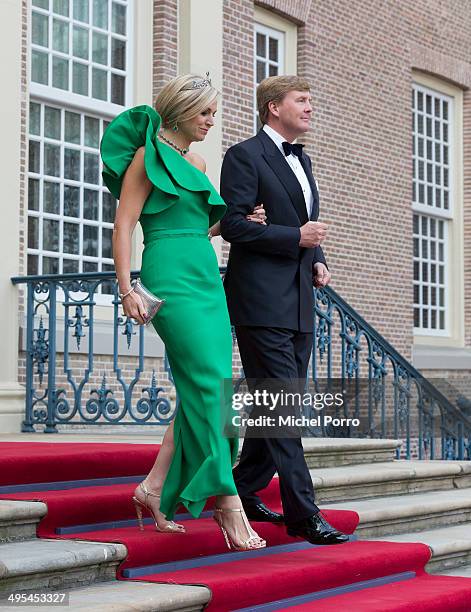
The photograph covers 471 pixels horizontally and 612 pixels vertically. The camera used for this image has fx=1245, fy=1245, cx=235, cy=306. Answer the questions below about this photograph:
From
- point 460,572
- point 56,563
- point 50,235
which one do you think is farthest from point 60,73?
point 56,563

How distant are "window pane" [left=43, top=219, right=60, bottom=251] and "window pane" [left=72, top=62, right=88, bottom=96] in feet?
3.78

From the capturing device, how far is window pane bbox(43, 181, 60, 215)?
394 inches

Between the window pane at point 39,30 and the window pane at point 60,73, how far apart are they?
0.56ft

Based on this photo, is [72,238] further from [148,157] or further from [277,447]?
[277,447]

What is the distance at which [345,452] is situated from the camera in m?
7.73

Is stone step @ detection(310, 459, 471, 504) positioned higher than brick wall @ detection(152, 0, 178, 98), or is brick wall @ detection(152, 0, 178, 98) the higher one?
brick wall @ detection(152, 0, 178, 98)

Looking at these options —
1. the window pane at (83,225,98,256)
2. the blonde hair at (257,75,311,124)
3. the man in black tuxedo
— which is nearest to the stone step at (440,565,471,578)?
the man in black tuxedo

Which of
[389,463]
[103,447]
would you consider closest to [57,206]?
[389,463]

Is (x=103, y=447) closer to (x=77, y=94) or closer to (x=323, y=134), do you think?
(x=77, y=94)

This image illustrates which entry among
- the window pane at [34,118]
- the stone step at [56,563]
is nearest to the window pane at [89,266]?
the window pane at [34,118]

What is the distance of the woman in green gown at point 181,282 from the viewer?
4.71 m

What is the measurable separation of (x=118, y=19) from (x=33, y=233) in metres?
2.19

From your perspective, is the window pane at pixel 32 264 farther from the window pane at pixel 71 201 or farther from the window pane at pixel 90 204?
the window pane at pixel 90 204

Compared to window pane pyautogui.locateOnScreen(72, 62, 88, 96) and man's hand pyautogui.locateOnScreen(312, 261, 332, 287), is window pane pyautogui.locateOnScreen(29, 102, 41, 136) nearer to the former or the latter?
window pane pyautogui.locateOnScreen(72, 62, 88, 96)
